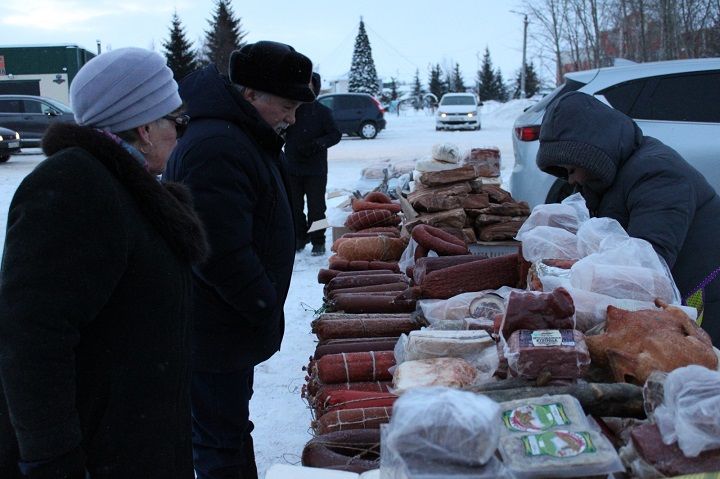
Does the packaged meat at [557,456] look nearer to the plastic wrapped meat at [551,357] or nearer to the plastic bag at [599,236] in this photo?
the plastic wrapped meat at [551,357]

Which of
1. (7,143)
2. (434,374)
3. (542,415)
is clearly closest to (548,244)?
(434,374)

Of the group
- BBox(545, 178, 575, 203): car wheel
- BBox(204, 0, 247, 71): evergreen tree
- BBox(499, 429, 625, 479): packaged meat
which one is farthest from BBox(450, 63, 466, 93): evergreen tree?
BBox(499, 429, 625, 479): packaged meat

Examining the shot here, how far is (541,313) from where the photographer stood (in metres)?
1.90

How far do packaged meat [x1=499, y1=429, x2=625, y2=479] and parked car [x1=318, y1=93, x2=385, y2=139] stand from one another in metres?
22.6

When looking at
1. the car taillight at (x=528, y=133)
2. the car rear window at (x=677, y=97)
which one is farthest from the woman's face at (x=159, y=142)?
the car rear window at (x=677, y=97)

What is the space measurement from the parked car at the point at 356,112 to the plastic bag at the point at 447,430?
895 inches

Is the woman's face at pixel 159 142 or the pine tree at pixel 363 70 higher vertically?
the pine tree at pixel 363 70

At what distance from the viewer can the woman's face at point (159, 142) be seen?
183 centimetres

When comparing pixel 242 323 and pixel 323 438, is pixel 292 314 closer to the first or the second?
pixel 242 323

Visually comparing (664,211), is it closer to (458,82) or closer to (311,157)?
(311,157)

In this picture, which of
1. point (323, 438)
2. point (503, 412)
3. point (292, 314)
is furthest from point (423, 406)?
point (292, 314)

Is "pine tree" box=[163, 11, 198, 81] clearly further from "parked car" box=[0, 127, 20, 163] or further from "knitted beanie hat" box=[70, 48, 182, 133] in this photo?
"knitted beanie hat" box=[70, 48, 182, 133]

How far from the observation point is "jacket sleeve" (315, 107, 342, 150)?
7391 millimetres

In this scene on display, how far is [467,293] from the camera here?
3.01 m
